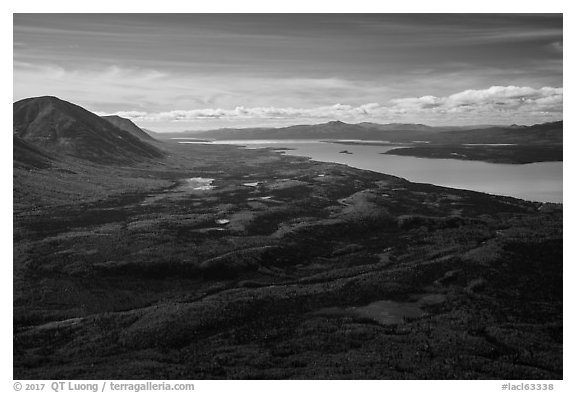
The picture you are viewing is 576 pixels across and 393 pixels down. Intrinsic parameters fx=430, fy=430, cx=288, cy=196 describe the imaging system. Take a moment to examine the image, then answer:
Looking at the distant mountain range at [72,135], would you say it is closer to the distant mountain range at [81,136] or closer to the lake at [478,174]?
the distant mountain range at [81,136]

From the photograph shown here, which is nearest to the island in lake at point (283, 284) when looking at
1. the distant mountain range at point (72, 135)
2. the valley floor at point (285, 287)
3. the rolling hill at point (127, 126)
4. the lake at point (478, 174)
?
the valley floor at point (285, 287)

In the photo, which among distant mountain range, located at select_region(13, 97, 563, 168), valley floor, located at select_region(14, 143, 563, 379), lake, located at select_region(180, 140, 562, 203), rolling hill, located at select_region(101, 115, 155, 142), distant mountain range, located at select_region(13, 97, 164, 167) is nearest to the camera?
valley floor, located at select_region(14, 143, 563, 379)

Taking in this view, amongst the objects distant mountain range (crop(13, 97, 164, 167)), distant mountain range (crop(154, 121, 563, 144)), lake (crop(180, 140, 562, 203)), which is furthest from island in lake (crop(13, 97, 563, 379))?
distant mountain range (crop(13, 97, 164, 167))

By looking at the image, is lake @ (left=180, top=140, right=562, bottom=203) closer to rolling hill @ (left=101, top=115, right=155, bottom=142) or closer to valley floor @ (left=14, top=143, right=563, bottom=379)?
valley floor @ (left=14, top=143, right=563, bottom=379)

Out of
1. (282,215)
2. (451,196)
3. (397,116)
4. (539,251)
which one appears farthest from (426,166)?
(539,251)

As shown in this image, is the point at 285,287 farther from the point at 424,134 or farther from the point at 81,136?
the point at 81,136

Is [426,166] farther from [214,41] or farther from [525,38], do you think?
[214,41]

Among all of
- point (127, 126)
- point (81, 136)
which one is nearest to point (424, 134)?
point (81, 136)
